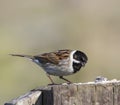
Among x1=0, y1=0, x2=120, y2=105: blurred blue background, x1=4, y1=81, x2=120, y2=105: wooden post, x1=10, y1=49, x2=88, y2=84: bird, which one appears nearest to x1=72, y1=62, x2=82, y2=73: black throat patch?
x1=10, y1=49, x2=88, y2=84: bird

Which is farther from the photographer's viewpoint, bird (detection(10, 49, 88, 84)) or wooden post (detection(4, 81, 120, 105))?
bird (detection(10, 49, 88, 84))

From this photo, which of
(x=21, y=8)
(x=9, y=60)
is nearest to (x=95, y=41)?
(x=9, y=60)

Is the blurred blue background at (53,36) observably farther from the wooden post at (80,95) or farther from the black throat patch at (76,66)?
the wooden post at (80,95)

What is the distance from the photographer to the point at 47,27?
14172 mm

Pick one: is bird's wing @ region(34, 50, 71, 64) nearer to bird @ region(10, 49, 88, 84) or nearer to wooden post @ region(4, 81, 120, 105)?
bird @ region(10, 49, 88, 84)

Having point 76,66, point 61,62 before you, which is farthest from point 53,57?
point 76,66

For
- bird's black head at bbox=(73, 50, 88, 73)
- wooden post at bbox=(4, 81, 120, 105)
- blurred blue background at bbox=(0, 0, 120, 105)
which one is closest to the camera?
wooden post at bbox=(4, 81, 120, 105)

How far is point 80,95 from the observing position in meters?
3.81

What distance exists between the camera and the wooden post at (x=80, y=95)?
380 cm

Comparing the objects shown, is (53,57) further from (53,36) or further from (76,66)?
(53,36)

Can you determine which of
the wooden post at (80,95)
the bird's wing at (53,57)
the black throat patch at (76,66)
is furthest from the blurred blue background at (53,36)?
the wooden post at (80,95)

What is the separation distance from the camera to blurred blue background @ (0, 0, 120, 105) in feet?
31.7

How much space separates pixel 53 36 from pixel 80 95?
942 cm

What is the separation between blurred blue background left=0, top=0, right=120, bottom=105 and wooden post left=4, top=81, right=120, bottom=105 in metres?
→ 4.45
